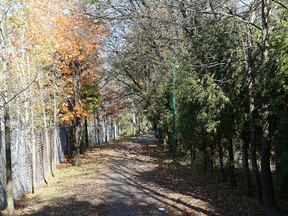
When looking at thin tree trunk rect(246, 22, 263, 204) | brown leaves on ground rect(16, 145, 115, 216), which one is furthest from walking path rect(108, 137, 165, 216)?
thin tree trunk rect(246, 22, 263, 204)

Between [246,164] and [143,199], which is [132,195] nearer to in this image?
[143,199]

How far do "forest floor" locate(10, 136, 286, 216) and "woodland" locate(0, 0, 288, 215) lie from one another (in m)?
0.87

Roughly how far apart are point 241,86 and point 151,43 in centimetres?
1086

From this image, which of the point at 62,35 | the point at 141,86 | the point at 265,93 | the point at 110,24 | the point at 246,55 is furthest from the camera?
the point at 141,86

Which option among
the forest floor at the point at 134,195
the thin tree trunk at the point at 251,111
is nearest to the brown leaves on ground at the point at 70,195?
the forest floor at the point at 134,195

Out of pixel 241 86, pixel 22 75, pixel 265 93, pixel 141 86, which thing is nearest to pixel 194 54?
pixel 241 86

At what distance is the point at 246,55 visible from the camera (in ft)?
34.4

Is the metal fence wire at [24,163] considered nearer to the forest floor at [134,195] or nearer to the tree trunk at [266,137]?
the forest floor at [134,195]

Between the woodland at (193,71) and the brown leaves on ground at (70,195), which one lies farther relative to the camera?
the brown leaves on ground at (70,195)

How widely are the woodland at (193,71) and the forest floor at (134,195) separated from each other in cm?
87

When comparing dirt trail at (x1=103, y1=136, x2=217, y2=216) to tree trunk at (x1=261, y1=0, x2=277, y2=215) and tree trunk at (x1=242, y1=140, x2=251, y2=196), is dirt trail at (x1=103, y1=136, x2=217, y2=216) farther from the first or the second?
tree trunk at (x1=242, y1=140, x2=251, y2=196)

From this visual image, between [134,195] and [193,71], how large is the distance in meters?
4.85

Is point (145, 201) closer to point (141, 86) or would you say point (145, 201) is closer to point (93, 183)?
point (93, 183)

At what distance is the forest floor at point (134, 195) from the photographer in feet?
31.1
